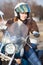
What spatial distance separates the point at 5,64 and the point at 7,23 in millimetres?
759

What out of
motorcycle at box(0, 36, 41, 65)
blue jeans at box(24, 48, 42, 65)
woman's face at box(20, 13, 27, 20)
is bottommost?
blue jeans at box(24, 48, 42, 65)

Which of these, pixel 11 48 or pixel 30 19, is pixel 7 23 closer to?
pixel 30 19

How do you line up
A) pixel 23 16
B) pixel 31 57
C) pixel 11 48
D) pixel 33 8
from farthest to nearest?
pixel 33 8 → pixel 23 16 → pixel 31 57 → pixel 11 48

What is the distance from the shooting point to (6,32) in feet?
9.25

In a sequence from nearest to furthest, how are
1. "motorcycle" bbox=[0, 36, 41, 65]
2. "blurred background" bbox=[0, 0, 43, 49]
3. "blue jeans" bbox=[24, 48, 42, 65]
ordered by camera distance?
"motorcycle" bbox=[0, 36, 41, 65] < "blue jeans" bbox=[24, 48, 42, 65] < "blurred background" bbox=[0, 0, 43, 49]

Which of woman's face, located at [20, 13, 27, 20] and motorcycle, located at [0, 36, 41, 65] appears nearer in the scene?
motorcycle, located at [0, 36, 41, 65]

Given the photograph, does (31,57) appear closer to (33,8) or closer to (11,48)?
(11,48)

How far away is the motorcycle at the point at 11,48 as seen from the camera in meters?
2.57

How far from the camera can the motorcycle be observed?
2.57 meters

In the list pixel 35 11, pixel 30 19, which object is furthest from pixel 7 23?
pixel 35 11

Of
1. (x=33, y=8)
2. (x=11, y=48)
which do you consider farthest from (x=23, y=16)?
(x=11, y=48)

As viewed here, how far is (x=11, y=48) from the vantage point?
2570mm

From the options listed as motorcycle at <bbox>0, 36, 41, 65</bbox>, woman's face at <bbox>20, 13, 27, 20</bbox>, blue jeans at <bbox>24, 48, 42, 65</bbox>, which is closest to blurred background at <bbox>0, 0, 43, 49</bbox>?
woman's face at <bbox>20, 13, 27, 20</bbox>

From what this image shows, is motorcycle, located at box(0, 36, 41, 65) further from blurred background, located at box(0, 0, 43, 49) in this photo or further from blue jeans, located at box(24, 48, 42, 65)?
blurred background, located at box(0, 0, 43, 49)
